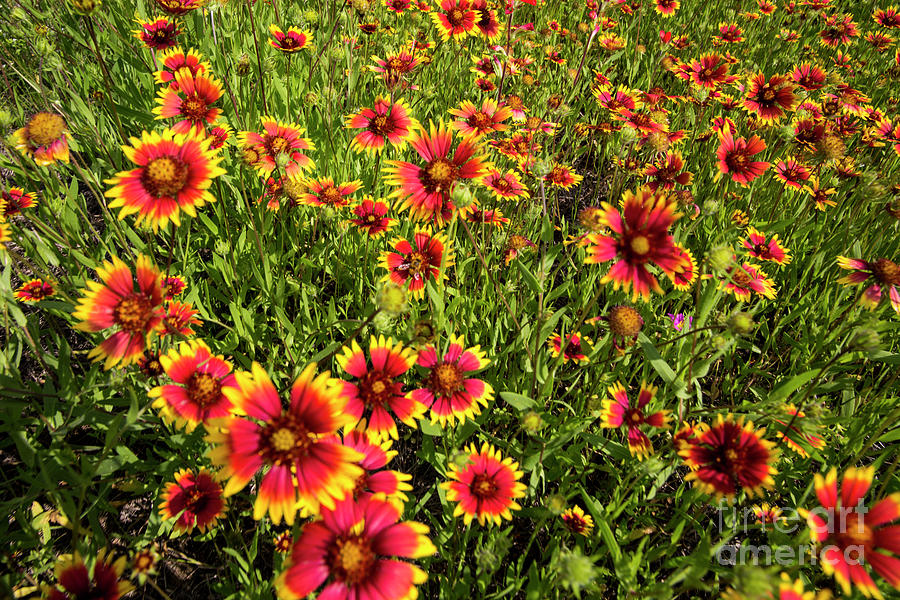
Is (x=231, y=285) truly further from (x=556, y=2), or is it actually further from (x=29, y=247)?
(x=556, y=2)

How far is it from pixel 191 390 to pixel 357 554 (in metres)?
0.82

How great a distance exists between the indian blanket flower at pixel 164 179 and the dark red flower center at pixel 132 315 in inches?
9.5

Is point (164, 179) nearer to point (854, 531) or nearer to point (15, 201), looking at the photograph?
point (15, 201)

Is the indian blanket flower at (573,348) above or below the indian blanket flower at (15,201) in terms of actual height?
below

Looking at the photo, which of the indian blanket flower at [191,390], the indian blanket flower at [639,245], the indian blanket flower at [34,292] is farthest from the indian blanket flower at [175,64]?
the indian blanket flower at [639,245]

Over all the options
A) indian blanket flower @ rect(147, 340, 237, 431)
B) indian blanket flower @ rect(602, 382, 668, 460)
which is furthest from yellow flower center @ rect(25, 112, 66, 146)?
indian blanket flower @ rect(602, 382, 668, 460)

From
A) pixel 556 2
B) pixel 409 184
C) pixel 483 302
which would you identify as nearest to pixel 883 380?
pixel 483 302

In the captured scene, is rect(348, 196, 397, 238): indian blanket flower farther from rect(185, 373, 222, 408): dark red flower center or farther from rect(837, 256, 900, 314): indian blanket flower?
rect(837, 256, 900, 314): indian blanket flower

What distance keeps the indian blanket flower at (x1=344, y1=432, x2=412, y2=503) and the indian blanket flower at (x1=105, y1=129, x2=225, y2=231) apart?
832 mm

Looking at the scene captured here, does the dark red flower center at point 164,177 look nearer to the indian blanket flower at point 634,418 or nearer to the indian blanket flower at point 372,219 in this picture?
the indian blanket flower at point 372,219

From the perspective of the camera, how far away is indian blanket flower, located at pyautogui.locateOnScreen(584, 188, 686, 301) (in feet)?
3.88

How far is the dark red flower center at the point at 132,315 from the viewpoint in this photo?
1.28 m

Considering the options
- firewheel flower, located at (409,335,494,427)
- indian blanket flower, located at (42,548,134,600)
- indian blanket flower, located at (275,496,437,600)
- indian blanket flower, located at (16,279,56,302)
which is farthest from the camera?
indian blanket flower, located at (16,279,56,302)

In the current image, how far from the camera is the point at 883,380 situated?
7.22ft
